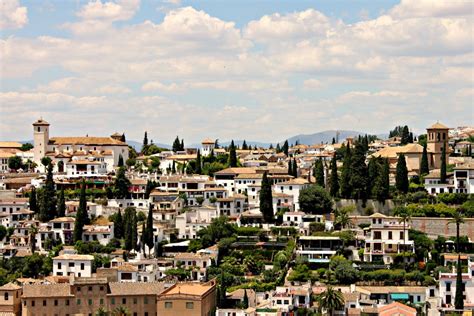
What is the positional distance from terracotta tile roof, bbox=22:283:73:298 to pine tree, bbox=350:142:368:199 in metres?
21.1

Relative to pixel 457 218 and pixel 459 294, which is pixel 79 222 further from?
pixel 459 294

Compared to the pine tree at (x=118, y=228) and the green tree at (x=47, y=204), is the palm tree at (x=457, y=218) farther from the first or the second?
the green tree at (x=47, y=204)

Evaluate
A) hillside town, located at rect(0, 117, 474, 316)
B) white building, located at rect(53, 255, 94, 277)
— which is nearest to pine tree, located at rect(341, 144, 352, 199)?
hillside town, located at rect(0, 117, 474, 316)

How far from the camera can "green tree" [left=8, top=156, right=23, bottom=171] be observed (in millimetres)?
85750

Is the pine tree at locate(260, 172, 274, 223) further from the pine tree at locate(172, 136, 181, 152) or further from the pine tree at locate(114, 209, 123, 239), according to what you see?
the pine tree at locate(172, 136, 181, 152)

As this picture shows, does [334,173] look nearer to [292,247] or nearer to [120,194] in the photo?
[292,247]

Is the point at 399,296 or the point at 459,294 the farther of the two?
the point at 399,296

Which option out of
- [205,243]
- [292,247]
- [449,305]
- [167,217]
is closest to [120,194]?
[167,217]

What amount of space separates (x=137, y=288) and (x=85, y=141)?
39.0 meters

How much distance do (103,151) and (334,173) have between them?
25069 mm

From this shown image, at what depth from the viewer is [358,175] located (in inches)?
2581

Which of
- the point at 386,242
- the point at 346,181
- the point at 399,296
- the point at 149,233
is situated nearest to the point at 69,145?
the point at 149,233

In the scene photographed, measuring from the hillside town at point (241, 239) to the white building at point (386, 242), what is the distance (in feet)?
0.26

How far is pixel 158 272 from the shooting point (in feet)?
191
